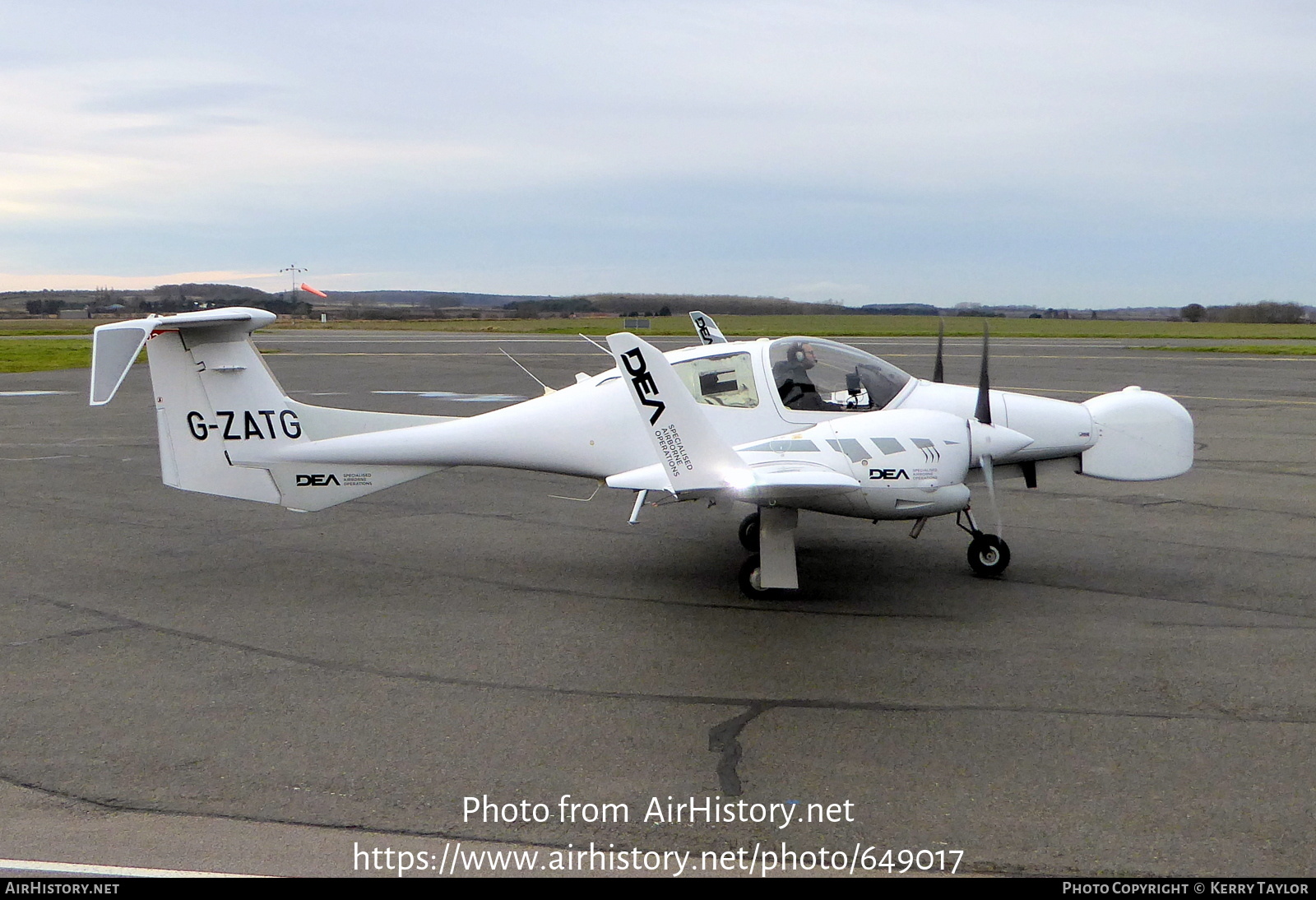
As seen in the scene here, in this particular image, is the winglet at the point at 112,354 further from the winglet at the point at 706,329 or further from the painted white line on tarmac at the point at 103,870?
the winglet at the point at 706,329

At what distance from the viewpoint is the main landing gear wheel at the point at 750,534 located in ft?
34.7

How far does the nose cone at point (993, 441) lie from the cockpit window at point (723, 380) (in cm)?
198

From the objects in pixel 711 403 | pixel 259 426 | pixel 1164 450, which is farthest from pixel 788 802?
pixel 259 426

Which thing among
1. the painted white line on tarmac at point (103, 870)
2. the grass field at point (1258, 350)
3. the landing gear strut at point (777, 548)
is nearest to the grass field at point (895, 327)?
the grass field at point (1258, 350)

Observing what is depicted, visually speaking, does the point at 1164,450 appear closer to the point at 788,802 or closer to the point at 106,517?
the point at 788,802

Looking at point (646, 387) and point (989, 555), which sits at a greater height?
point (646, 387)

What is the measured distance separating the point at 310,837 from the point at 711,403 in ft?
18.9

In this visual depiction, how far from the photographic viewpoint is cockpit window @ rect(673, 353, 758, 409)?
974 cm

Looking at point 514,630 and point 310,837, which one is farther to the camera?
point 514,630

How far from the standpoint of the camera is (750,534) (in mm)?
10617

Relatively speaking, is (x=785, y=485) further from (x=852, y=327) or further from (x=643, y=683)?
(x=852, y=327)

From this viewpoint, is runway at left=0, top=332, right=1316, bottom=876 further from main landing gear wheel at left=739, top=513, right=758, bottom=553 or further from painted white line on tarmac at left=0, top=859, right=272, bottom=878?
main landing gear wheel at left=739, top=513, right=758, bottom=553

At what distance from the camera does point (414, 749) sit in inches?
234

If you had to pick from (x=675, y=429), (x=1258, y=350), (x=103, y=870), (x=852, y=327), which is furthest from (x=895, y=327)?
(x=103, y=870)
